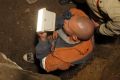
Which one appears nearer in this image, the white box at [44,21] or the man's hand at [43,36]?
the white box at [44,21]

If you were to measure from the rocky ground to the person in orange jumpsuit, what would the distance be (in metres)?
0.67

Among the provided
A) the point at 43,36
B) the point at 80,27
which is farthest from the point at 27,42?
the point at 80,27

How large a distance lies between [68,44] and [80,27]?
29cm

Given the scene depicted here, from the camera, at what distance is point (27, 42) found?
3645mm

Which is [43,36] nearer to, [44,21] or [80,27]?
[44,21]

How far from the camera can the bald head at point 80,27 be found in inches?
102

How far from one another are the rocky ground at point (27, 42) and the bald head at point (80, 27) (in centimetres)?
91

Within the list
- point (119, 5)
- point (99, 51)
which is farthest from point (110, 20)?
point (99, 51)

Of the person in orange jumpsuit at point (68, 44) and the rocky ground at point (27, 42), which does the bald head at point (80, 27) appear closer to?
the person in orange jumpsuit at point (68, 44)

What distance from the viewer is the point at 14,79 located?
2.37 m

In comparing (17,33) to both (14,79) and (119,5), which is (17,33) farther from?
(119,5)

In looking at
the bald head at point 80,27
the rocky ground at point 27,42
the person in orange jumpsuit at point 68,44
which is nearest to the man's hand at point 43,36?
the person in orange jumpsuit at point 68,44

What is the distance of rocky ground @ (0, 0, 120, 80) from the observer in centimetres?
348

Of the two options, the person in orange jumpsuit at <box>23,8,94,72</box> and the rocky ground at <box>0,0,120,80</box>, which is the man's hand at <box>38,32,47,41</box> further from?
the rocky ground at <box>0,0,120,80</box>
